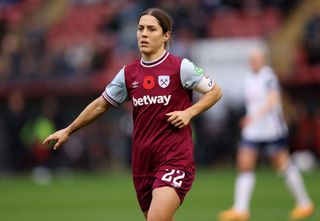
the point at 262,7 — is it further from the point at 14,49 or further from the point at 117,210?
the point at 117,210

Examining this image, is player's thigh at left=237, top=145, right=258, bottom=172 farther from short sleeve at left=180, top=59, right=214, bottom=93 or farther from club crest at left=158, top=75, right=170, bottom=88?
club crest at left=158, top=75, right=170, bottom=88

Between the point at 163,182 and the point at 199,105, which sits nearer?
the point at 163,182

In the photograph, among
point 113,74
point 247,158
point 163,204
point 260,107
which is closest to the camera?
point 163,204

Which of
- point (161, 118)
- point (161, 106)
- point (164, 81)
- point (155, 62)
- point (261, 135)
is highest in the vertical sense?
point (155, 62)

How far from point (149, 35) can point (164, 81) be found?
0.44 meters

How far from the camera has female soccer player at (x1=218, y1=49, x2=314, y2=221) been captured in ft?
47.3

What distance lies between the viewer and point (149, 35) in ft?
28.3

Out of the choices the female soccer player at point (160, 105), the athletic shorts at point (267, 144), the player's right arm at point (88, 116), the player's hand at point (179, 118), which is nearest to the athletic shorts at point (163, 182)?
the female soccer player at point (160, 105)

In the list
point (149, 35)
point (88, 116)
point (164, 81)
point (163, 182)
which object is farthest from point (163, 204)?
point (149, 35)

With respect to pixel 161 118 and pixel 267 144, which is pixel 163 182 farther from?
pixel 267 144

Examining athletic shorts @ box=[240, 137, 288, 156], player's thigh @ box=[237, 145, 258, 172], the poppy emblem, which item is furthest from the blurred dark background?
the poppy emblem

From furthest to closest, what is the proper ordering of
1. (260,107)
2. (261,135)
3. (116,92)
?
1. (261,135)
2. (260,107)
3. (116,92)

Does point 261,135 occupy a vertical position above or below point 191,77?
below

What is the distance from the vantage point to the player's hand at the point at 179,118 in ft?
27.7
